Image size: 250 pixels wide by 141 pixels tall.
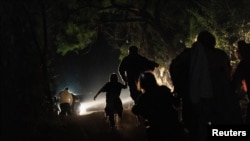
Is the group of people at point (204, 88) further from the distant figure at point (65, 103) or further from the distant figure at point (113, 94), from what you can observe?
the distant figure at point (65, 103)

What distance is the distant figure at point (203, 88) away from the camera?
21.5 feet

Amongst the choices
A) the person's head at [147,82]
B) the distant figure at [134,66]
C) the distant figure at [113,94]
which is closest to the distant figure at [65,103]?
the distant figure at [113,94]

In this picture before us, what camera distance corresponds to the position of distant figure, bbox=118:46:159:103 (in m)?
10.7

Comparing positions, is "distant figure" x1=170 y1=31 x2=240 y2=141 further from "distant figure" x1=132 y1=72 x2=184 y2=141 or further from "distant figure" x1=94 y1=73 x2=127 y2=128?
"distant figure" x1=94 y1=73 x2=127 y2=128

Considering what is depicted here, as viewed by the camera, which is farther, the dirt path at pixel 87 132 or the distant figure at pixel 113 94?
the distant figure at pixel 113 94

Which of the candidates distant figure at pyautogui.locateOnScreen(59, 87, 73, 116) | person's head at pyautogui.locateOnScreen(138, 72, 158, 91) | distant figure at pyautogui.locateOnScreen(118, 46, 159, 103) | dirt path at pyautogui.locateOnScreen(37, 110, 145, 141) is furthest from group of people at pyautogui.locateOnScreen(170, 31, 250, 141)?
distant figure at pyautogui.locateOnScreen(59, 87, 73, 116)

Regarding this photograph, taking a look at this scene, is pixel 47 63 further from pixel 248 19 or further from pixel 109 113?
pixel 248 19

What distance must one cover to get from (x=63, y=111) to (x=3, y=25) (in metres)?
9.41

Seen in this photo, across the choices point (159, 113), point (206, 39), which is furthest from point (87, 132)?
point (159, 113)

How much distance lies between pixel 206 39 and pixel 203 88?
2.55 ft

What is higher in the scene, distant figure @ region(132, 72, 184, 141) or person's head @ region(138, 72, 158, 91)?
person's head @ region(138, 72, 158, 91)

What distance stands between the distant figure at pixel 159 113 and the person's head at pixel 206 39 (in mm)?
1196

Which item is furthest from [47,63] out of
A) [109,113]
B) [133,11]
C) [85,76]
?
[85,76]

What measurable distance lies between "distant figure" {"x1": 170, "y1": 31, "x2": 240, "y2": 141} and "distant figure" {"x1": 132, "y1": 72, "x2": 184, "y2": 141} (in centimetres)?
70
